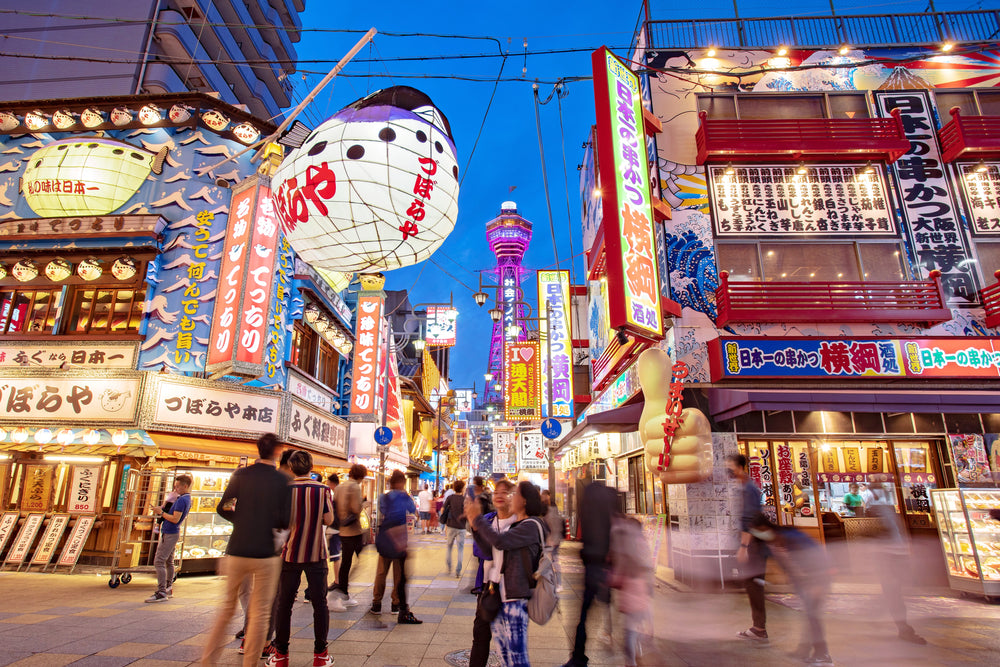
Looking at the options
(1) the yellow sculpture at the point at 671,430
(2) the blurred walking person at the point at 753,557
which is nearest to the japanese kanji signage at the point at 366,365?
(1) the yellow sculpture at the point at 671,430

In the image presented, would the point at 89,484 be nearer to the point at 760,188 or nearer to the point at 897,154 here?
the point at 760,188

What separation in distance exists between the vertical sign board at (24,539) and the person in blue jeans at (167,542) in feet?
16.5

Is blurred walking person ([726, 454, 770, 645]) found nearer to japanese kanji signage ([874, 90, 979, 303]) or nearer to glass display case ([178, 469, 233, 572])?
japanese kanji signage ([874, 90, 979, 303])

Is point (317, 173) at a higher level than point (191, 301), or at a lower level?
lower

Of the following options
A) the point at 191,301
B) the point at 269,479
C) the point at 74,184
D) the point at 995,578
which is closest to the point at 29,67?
the point at 74,184

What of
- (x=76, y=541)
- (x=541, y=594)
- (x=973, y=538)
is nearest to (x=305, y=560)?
(x=541, y=594)

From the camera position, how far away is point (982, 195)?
1231cm

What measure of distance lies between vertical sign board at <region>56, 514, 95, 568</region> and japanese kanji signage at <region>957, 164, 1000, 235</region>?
20.6 metres

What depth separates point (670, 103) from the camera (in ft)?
42.8

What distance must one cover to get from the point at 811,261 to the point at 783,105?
4.35 meters

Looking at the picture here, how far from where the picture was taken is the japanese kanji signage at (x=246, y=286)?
436 inches

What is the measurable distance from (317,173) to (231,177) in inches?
415

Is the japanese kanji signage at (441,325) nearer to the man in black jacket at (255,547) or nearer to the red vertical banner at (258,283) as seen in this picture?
the red vertical banner at (258,283)

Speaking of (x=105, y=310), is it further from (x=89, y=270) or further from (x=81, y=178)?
(x=81, y=178)
